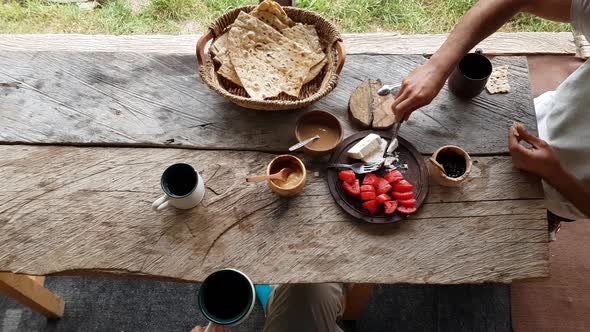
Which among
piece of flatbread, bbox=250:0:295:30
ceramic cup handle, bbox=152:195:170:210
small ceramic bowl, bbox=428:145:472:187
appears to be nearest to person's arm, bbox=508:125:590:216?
small ceramic bowl, bbox=428:145:472:187

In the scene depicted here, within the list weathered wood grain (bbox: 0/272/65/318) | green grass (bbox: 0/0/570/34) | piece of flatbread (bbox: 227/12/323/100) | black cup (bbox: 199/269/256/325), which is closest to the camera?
black cup (bbox: 199/269/256/325)

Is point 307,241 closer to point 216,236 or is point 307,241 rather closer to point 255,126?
point 216,236

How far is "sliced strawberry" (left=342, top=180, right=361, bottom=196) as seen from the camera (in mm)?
1530

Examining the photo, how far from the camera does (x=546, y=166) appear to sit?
1.55 m

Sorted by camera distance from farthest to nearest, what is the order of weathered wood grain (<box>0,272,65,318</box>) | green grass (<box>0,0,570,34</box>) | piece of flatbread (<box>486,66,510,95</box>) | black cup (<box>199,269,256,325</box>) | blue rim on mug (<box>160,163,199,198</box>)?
green grass (<box>0,0,570,34</box>), weathered wood grain (<box>0,272,65,318</box>), piece of flatbread (<box>486,66,510,95</box>), blue rim on mug (<box>160,163,199,198</box>), black cup (<box>199,269,256,325</box>)

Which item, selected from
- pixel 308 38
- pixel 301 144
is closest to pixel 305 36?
pixel 308 38

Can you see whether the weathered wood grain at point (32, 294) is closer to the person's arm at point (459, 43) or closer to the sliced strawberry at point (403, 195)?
Result: the sliced strawberry at point (403, 195)

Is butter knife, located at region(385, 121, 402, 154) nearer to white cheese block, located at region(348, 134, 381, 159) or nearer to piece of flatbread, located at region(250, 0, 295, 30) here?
white cheese block, located at region(348, 134, 381, 159)

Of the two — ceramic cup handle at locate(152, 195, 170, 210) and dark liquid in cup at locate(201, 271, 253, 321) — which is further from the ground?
ceramic cup handle at locate(152, 195, 170, 210)

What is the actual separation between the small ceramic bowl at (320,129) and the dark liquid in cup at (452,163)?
363 mm

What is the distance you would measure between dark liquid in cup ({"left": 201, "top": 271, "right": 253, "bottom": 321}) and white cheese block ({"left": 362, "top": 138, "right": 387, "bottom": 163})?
61 centimetres

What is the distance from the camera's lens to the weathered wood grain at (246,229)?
145 centimetres

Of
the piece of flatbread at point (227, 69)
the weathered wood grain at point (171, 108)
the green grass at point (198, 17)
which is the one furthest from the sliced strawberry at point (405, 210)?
the green grass at point (198, 17)

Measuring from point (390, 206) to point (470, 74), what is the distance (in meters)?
0.64
